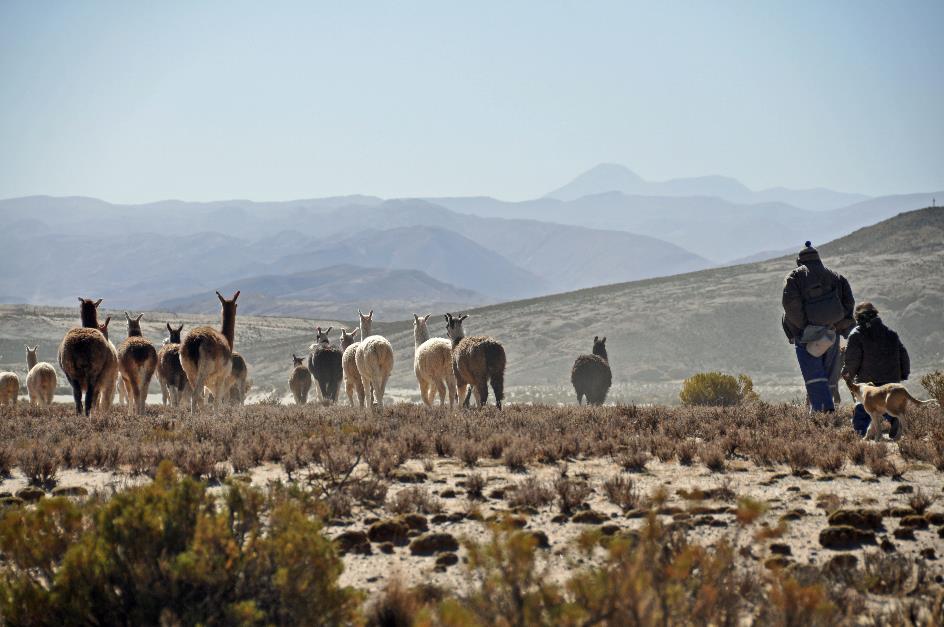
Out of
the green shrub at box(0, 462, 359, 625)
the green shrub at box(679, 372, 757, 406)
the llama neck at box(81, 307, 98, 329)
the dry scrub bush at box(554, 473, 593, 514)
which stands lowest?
the green shrub at box(679, 372, 757, 406)

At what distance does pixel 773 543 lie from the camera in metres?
6.15

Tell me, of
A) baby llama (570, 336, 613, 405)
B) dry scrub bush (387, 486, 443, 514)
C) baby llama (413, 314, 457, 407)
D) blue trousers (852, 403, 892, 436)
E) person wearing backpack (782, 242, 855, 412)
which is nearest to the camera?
dry scrub bush (387, 486, 443, 514)

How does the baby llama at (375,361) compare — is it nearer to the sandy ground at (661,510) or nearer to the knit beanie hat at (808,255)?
the knit beanie hat at (808,255)

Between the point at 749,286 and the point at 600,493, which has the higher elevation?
→ the point at 749,286

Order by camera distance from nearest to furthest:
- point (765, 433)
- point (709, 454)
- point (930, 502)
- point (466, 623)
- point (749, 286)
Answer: point (466, 623)
point (930, 502)
point (709, 454)
point (765, 433)
point (749, 286)

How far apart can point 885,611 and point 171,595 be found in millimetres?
4032

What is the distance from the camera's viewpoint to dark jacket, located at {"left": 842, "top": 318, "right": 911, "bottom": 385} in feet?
36.1

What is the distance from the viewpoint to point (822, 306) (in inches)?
494

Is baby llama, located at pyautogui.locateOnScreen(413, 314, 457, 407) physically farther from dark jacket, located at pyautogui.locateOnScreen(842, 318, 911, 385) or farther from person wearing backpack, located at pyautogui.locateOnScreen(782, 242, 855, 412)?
dark jacket, located at pyautogui.locateOnScreen(842, 318, 911, 385)

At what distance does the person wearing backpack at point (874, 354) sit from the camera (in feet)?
36.1

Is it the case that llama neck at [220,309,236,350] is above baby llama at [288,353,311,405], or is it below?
above

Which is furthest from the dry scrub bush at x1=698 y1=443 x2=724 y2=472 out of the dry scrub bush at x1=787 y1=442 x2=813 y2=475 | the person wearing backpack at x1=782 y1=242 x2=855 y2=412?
the person wearing backpack at x1=782 y1=242 x2=855 y2=412

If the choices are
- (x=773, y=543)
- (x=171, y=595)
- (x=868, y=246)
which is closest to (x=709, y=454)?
(x=773, y=543)

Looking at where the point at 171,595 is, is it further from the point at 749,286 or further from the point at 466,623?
the point at 749,286
